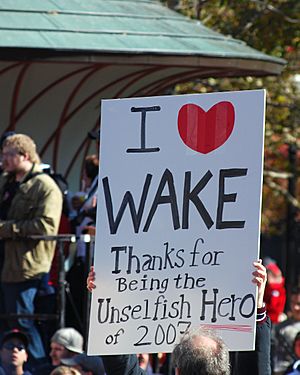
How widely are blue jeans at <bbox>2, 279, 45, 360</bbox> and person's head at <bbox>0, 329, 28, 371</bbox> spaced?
228mm

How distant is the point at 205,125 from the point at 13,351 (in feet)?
12.6

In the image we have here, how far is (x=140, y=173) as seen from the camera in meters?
5.62

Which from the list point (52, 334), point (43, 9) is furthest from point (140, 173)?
point (43, 9)

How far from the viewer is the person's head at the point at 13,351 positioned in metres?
8.97

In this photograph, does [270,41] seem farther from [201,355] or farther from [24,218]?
[201,355]

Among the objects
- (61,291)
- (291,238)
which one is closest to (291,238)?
(291,238)

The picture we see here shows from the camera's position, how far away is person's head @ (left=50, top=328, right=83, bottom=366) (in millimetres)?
9062

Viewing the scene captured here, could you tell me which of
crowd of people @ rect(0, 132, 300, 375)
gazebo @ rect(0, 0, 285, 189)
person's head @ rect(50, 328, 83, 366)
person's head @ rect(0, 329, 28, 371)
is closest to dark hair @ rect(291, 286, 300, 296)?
gazebo @ rect(0, 0, 285, 189)

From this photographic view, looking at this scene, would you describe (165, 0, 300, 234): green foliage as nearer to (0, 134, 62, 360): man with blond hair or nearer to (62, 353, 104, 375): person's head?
(0, 134, 62, 360): man with blond hair

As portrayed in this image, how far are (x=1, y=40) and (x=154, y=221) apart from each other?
4767 mm

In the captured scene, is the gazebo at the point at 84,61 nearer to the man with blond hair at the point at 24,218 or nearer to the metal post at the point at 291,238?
the man with blond hair at the point at 24,218

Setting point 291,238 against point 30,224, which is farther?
point 291,238

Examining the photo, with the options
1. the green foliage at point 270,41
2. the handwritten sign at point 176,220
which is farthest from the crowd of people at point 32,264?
the green foliage at point 270,41

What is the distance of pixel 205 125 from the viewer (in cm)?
562
